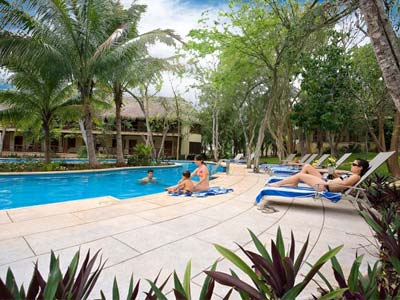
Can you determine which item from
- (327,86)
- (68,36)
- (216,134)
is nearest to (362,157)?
(327,86)

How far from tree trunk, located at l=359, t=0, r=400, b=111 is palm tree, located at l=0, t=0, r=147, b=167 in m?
10.0

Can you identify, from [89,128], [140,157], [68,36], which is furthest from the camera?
[140,157]

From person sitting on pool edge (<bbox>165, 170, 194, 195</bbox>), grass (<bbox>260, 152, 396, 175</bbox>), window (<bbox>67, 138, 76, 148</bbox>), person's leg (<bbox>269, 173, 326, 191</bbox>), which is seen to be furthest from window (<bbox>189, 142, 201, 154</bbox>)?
person's leg (<bbox>269, 173, 326, 191</bbox>)

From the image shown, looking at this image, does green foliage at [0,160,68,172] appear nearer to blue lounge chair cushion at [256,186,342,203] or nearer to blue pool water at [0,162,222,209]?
blue pool water at [0,162,222,209]

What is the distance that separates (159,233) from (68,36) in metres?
10.7

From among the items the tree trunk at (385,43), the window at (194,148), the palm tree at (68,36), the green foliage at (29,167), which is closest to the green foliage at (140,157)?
the palm tree at (68,36)

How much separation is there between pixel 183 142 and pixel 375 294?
28.5 meters

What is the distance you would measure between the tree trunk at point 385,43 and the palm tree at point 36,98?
40.1 ft

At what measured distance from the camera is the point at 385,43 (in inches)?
94.0

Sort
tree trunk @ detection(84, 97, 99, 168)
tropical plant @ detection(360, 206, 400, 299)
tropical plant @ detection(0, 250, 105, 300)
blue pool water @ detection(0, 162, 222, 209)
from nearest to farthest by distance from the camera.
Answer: tropical plant @ detection(0, 250, 105, 300), tropical plant @ detection(360, 206, 400, 299), blue pool water @ detection(0, 162, 222, 209), tree trunk @ detection(84, 97, 99, 168)

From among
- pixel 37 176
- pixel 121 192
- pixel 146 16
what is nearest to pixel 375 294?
pixel 121 192

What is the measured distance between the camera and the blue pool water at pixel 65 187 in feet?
24.3

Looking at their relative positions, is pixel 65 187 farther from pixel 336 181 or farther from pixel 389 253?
pixel 389 253

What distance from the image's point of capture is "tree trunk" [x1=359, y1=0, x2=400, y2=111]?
234cm
